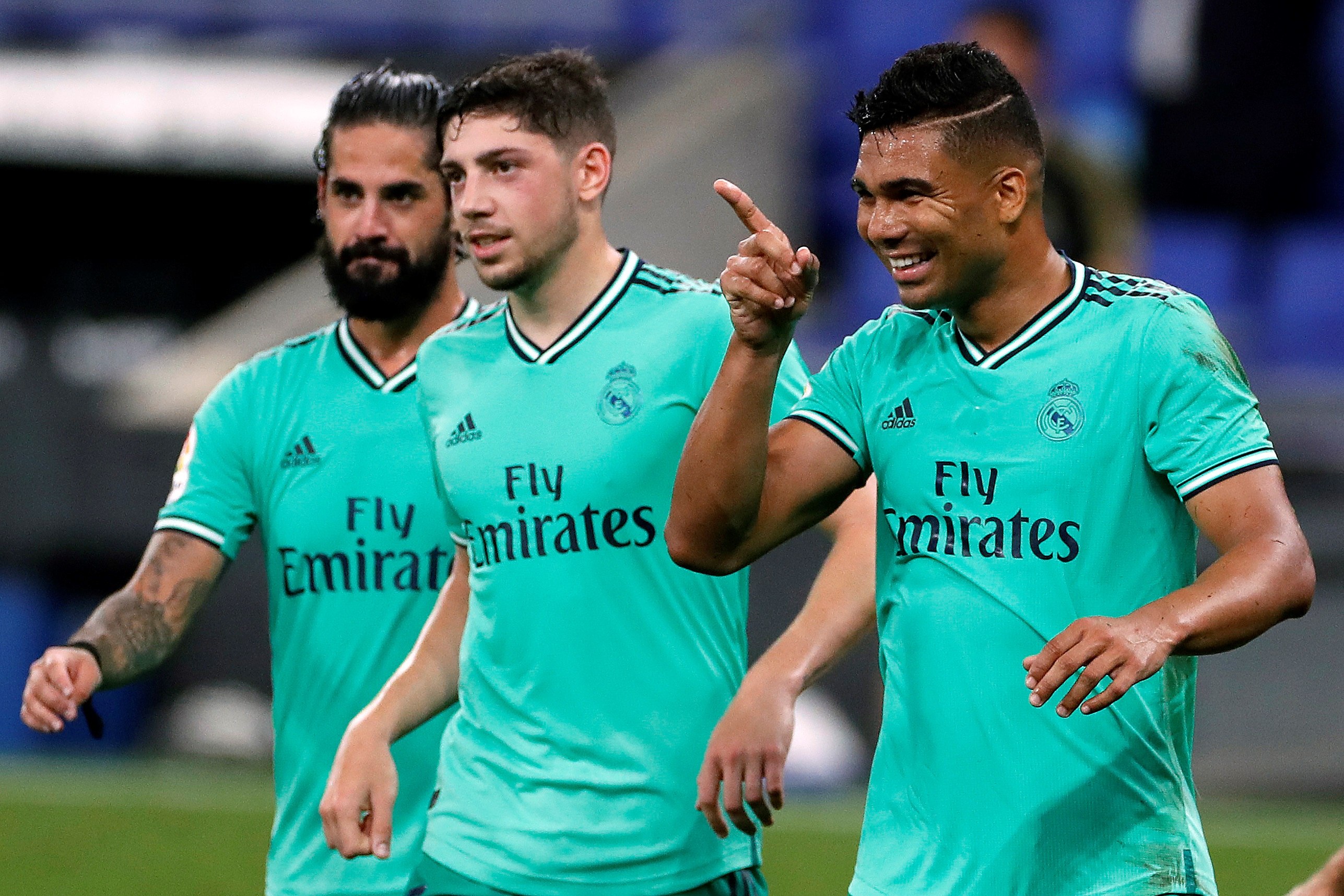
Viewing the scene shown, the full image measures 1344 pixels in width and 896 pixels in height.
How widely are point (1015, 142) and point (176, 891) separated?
19.2ft

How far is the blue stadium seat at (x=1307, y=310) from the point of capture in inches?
452

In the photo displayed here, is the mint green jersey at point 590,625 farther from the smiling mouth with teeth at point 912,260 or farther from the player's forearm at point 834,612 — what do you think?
the smiling mouth with teeth at point 912,260

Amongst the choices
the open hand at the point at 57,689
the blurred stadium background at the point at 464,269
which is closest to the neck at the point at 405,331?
the open hand at the point at 57,689

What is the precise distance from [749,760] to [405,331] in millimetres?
1532

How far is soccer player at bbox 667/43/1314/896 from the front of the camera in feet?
9.58

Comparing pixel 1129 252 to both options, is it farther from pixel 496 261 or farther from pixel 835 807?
pixel 496 261

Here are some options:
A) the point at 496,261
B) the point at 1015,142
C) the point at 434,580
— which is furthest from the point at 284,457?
the point at 1015,142

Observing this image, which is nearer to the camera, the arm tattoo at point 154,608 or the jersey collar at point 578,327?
the jersey collar at point 578,327

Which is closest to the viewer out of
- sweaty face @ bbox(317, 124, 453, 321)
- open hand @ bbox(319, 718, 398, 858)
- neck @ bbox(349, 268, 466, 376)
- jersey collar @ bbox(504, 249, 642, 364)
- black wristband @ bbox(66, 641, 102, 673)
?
open hand @ bbox(319, 718, 398, 858)

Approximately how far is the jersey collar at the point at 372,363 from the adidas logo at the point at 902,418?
1296 millimetres

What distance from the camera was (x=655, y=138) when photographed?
493 inches

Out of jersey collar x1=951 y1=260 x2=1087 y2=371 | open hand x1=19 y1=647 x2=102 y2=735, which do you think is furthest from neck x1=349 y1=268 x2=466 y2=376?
jersey collar x1=951 y1=260 x2=1087 y2=371

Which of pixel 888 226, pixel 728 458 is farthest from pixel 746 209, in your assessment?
pixel 728 458

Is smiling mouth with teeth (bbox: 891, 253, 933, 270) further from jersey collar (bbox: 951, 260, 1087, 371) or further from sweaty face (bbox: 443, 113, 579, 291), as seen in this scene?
sweaty face (bbox: 443, 113, 579, 291)
